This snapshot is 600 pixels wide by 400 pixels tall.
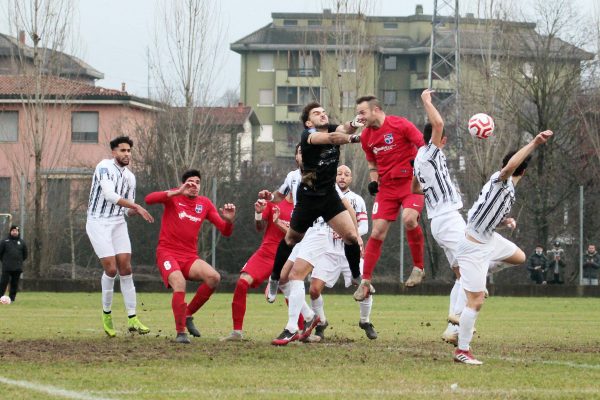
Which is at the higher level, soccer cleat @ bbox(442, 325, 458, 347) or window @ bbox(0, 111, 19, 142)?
window @ bbox(0, 111, 19, 142)

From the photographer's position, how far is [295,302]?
47.0 ft

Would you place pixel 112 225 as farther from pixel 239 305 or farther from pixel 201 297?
pixel 239 305

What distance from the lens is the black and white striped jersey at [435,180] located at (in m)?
13.5

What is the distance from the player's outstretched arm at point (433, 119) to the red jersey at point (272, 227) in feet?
9.00

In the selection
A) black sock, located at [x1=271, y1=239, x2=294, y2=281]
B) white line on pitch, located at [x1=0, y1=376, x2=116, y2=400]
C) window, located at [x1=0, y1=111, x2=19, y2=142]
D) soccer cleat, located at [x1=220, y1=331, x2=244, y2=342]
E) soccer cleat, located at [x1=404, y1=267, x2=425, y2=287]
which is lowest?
soccer cleat, located at [x1=220, y1=331, x2=244, y2=342]

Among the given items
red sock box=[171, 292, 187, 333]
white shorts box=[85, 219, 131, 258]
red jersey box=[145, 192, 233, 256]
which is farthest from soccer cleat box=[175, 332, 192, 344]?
white shorts box=[85, 219, 131, 258]

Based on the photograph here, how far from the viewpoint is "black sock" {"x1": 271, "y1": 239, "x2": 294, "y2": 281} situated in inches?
560

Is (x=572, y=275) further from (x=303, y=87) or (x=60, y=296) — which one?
(x=303, y=87)

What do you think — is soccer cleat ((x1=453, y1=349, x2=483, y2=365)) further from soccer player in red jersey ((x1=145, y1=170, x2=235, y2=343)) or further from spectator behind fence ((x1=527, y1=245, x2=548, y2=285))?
spectator behind fence ((x1=527, y1=245, x2=548, y2=285))

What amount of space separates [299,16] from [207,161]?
228 ft

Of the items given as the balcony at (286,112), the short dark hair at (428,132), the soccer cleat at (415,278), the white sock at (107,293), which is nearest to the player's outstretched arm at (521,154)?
the short dark hair at (428,132)

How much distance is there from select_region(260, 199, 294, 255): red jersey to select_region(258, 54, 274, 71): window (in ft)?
288

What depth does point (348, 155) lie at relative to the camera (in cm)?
5188

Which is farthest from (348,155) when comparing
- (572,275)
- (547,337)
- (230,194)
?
(547,337)
